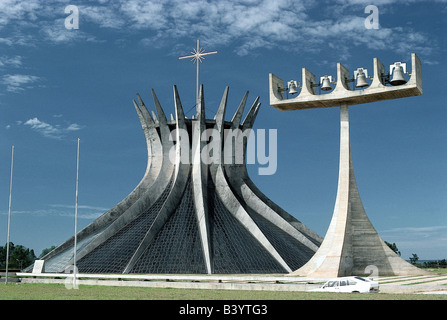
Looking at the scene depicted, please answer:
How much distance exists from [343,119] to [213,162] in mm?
20006

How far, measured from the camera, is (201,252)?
4244cm

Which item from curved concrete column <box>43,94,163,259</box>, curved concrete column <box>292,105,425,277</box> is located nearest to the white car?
curved concrete column <box>292,105,425,277</box>

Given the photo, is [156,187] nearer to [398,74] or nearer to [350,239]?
[350,239]

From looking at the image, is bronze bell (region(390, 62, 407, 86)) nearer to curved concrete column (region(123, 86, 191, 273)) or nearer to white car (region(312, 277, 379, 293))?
white car (region(312, 277, 379, 293))

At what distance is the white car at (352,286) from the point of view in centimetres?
2231

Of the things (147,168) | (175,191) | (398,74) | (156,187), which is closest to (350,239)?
(398,74)

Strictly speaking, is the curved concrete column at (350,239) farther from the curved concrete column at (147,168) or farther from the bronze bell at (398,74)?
the curved concrete column at (147,168)

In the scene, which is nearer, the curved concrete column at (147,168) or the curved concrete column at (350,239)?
the curved concrete column at (350,239)

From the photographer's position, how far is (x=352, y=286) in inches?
889

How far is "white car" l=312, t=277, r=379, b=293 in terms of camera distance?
2231 centimetres

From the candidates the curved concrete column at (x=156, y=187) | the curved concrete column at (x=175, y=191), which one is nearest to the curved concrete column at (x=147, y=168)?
the curved concrete column at (x=156, y=187)

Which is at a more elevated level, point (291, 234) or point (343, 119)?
point (343, 119)
